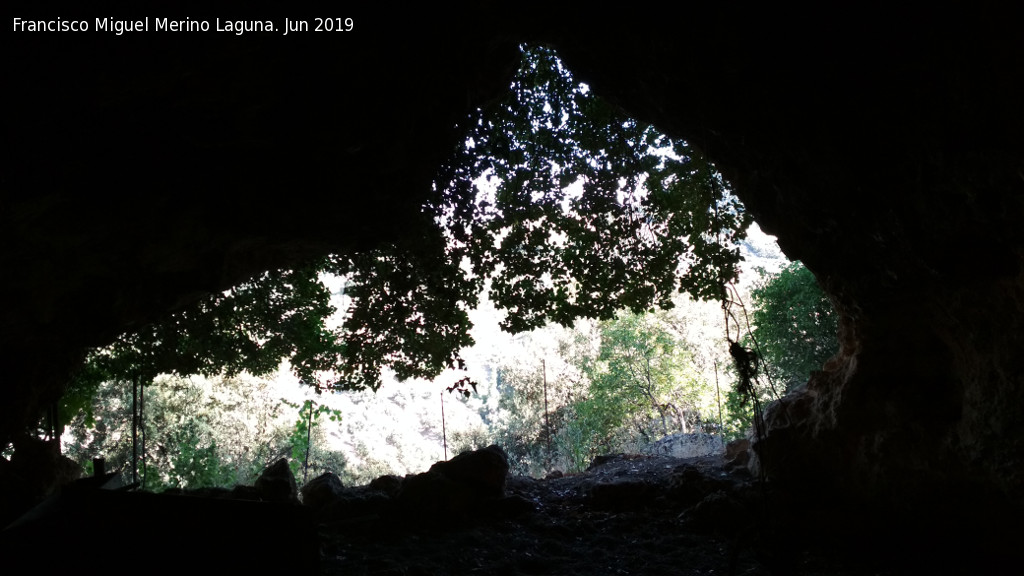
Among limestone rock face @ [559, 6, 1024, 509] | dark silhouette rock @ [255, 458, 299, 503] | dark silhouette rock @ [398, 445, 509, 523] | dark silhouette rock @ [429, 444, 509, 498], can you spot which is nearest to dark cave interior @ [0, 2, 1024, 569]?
limestone rock face @ [559, 6, 1024, 509]

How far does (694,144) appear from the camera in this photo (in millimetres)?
6605

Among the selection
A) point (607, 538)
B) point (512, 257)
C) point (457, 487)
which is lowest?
point (607, 538)

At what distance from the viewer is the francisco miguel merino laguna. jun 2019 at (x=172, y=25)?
2.82m

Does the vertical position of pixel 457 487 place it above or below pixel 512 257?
below

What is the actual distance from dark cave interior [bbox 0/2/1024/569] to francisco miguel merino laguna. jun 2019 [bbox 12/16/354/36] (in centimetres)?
7

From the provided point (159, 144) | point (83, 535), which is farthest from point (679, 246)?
point (83, 535)

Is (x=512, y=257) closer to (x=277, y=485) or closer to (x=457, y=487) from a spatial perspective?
→ (x=457, y=487)

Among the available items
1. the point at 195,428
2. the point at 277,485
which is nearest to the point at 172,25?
the point at 277,485

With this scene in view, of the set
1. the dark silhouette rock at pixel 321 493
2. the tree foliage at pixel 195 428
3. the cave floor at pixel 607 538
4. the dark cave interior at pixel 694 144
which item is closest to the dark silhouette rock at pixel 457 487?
the cave floor at pixel 607 538

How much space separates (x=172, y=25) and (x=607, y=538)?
23.3 ft

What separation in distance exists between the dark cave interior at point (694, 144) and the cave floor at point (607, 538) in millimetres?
960

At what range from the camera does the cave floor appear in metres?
5.49

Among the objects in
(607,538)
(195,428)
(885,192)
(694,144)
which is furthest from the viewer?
(195,428)

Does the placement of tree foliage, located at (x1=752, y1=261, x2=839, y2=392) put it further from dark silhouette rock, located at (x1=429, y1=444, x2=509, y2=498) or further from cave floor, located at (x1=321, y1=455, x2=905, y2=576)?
dark silhouette rock, located at (x1=429, y1=444, x2=509, y2=498)
